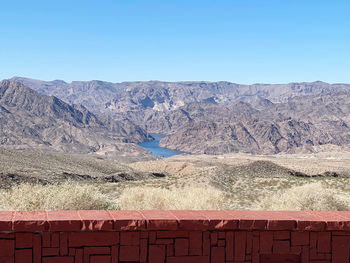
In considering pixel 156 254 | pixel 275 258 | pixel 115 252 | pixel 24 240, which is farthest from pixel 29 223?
pixel 275 258

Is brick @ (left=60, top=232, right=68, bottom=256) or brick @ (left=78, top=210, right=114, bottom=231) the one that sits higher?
brick @ (left=78, top=210, right=114, bottom=231)

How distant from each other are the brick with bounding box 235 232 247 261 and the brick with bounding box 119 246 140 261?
1.31 metres

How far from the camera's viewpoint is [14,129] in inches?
6713

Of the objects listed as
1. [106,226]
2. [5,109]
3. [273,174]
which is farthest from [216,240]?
[5,109]

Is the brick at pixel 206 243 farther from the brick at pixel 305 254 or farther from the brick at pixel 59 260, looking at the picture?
the brick at pixel 59 260

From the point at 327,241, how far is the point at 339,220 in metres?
0.34

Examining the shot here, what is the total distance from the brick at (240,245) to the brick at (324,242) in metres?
1.08

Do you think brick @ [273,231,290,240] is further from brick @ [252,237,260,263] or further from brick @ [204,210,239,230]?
brick @ [204,210,239,230]

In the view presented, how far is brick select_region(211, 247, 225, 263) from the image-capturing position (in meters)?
5.81

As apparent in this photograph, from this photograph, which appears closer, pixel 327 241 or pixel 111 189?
pixel 327 241

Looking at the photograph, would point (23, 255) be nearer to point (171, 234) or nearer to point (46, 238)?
point (46, 238)

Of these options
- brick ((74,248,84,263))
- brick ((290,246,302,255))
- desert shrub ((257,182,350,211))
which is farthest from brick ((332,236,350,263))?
desert shrub ((257,182,350,211))

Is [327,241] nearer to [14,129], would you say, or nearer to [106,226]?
[106,226]

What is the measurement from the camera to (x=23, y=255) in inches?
206
